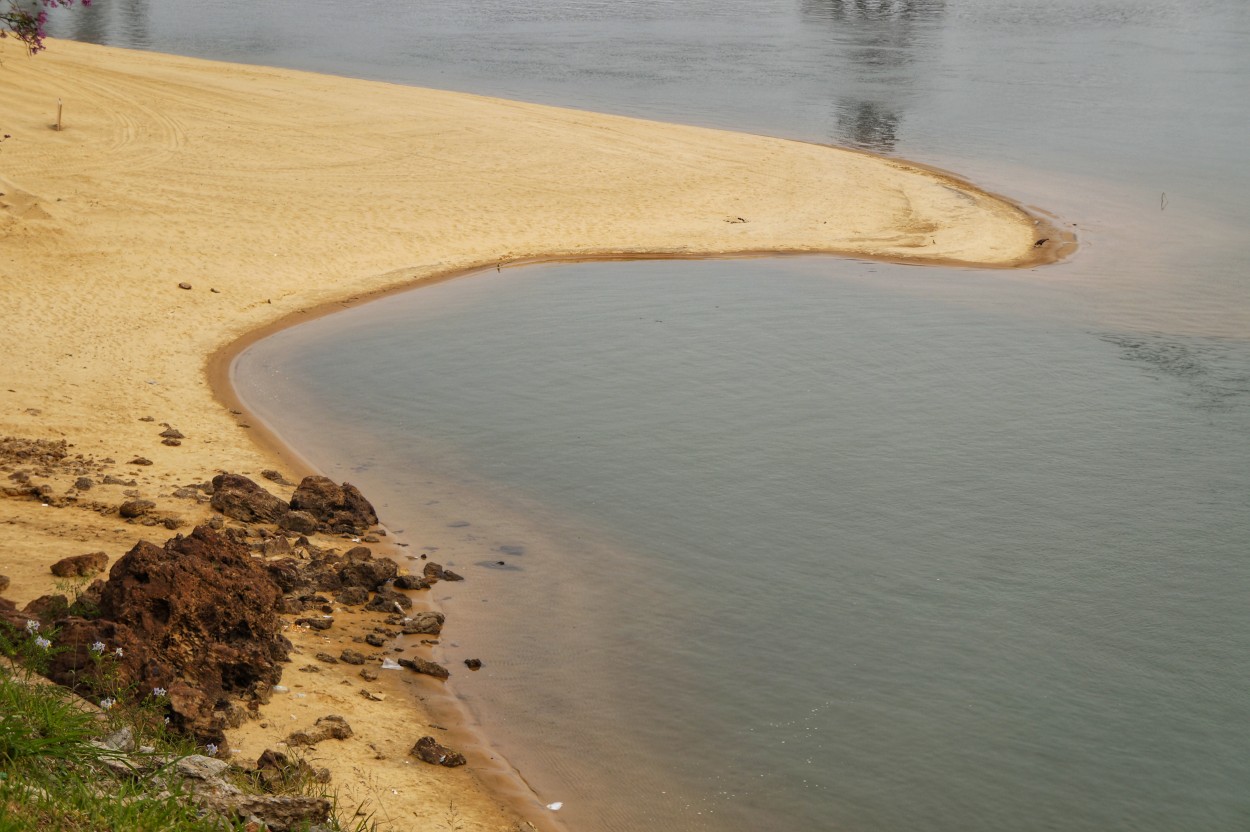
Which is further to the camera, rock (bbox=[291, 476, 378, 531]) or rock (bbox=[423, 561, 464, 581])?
rock (bbox=[291, 476, 378, 531])

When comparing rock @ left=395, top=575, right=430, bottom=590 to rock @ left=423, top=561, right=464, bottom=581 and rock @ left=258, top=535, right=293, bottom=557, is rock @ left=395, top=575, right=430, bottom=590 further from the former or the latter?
rock @ left=258, top=535, right=293, bottom=557

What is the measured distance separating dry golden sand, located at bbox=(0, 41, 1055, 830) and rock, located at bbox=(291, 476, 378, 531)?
1099mm

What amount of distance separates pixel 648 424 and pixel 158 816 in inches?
440

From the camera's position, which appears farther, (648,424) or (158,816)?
(648,424)

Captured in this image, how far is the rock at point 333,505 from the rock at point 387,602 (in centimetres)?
137

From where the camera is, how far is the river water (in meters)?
9.69

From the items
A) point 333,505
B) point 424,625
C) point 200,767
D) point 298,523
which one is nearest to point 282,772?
point 200,767

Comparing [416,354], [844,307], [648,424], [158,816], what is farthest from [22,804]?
[844,307]

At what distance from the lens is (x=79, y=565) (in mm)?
9828

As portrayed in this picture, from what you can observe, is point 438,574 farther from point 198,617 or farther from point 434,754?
point 198,617

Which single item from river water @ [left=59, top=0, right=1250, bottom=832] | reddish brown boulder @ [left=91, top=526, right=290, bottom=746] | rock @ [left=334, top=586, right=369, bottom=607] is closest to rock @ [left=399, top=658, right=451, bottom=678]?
river water @ [left=59, top=0, right=1250, bottom=832]

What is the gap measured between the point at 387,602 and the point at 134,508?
2.70m

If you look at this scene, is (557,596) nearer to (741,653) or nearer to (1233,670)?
A: (741,653)

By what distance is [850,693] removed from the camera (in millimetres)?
10586
